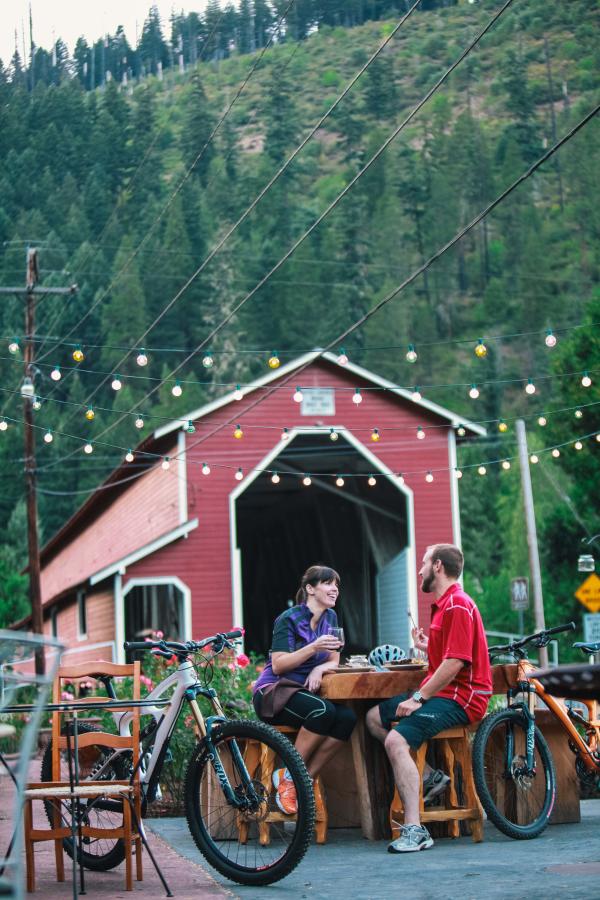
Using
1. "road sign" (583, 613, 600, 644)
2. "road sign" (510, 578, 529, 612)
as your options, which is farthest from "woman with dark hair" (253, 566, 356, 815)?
"road sign" (510, 578, 529, 612)

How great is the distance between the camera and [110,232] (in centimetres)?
7281

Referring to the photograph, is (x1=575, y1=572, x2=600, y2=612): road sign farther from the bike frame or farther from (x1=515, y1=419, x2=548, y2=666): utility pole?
the bike frame

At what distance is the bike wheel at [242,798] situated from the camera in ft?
19.1

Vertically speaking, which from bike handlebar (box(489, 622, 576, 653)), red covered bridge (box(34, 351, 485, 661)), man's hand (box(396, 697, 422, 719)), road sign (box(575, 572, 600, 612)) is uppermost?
red covered bridge (box(34, 351, 485, 661))

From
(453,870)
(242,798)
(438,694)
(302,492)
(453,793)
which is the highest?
(302,492)

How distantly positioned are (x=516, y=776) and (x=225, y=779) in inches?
77.4

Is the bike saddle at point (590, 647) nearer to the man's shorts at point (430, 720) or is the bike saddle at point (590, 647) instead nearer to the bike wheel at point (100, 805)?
the man's shorts at point (430, 720)

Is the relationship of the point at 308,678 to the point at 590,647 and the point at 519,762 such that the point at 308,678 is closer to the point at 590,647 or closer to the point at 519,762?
the point at 519,762

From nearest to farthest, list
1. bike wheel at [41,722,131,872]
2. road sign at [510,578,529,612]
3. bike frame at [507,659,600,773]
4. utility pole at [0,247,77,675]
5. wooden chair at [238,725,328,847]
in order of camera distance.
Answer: wooden chair at [238,725,328,847] → bike wheel at [41,722,131,872] → bike frame at [507,659,600,773] → utility pole at [0,247,77,675] → road sign at [510,578,529,612]

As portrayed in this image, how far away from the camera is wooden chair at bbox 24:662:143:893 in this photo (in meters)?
5.70

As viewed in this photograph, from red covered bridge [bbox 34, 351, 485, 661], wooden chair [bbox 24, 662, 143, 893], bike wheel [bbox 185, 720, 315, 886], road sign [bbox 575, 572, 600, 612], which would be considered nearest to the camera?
wooden chair [bbox 24, 662, 143, 893]

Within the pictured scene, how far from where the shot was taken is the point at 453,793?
23.8 ft

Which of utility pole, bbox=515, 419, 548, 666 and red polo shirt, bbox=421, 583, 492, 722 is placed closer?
red polo shirt, bbox=421, 583, 492, 722

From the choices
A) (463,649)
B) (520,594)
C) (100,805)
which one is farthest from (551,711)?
(520,594)
